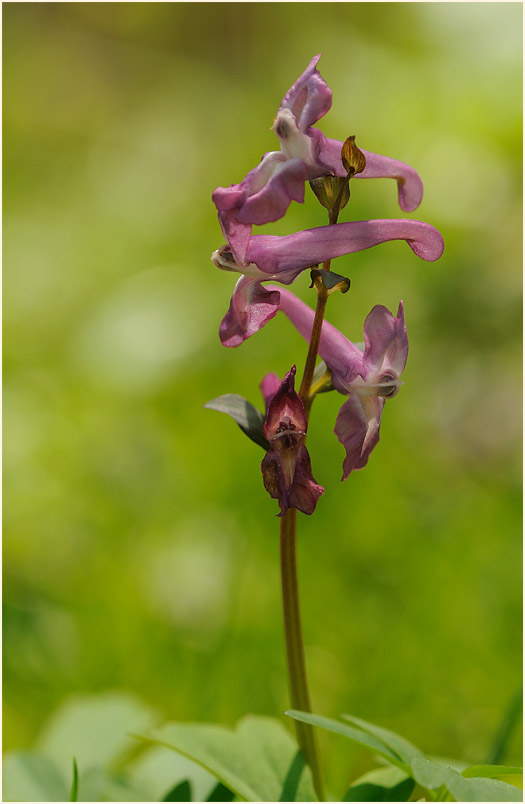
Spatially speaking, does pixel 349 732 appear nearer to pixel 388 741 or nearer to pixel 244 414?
pixel 388 741

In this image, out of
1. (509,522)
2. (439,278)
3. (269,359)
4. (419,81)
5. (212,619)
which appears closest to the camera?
(212,619)

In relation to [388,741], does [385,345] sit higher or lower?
higher

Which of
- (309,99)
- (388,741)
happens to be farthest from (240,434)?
(309,99)

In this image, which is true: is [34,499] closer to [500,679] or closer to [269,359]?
[269,359]

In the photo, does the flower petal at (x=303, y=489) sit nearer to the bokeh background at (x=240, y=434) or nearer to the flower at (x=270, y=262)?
the flower at (x=270, y=262)

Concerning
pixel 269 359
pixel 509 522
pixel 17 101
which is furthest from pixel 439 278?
pixel 17 101

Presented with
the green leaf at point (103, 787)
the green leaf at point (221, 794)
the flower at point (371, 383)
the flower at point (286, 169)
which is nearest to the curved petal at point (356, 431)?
the flower at point (371, 383)
